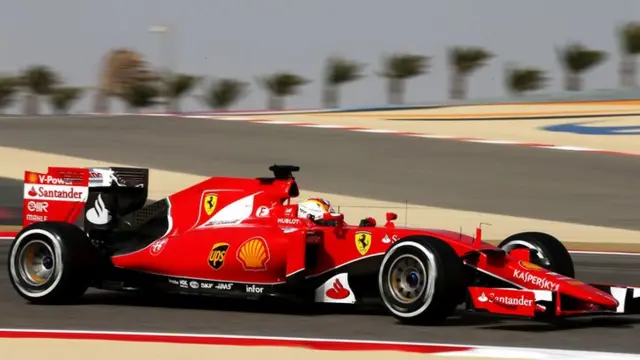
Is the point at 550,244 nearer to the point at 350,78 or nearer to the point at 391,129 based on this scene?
the point at 391,129

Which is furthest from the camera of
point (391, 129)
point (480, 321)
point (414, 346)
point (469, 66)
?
point (469, 66)

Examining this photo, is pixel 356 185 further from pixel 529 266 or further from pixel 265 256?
pixel 529 266

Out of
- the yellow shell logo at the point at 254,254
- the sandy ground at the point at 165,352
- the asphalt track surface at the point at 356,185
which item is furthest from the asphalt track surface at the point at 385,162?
the sandy ground at the point at 165,352

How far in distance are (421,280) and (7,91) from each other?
44.7m

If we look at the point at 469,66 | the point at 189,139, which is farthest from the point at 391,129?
the point at 469,66

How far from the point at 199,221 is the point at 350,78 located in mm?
41633

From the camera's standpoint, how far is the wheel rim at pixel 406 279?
8.75m

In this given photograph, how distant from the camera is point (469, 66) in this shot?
4891 centimetres

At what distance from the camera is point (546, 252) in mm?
9680

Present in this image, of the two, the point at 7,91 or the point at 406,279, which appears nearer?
the point at 406,279

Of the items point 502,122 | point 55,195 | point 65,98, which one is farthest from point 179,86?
point 55,195

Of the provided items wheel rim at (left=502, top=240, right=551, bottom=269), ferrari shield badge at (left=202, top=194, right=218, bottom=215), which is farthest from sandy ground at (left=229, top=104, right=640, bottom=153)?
ferrari shield badge at (left=202, top=194, right=218, bottom=215)

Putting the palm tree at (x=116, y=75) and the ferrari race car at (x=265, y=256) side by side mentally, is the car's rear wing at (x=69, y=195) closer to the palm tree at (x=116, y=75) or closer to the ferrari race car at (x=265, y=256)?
the ferrari race car at (x=265, y=256)

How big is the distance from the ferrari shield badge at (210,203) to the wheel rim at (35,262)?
1.25 meters
